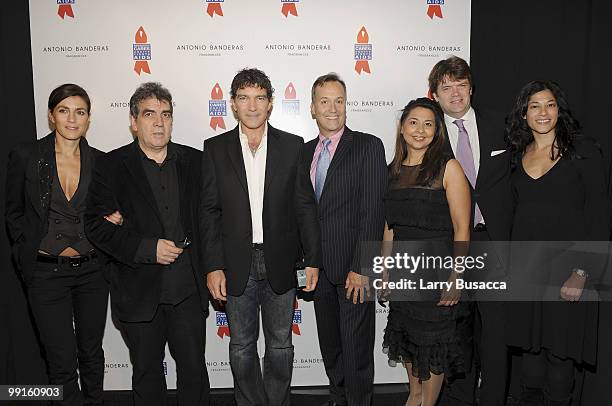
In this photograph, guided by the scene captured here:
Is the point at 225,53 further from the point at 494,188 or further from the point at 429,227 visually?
the point at 494,188

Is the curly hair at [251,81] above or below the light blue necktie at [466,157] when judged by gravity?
above

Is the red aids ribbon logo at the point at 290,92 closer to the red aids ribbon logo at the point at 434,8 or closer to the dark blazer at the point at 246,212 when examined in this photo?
the dark blazer at the point at 246,212

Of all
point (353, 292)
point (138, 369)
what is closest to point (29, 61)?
point (138, 369)

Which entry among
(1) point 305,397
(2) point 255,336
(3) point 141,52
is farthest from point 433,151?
(3) point 141,52

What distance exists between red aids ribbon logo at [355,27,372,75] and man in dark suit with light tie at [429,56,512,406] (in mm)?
636

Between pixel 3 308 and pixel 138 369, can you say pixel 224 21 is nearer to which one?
pixel 138 369

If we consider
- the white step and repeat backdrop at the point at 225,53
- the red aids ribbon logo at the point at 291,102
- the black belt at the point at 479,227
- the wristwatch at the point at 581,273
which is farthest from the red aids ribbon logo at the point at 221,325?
the wristwatch at the point at 581,273

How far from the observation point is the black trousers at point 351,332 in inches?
108

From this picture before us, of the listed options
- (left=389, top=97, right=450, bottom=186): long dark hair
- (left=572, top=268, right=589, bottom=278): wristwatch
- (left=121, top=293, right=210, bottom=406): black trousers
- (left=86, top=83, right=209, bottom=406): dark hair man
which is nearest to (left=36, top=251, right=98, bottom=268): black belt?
(left=86, top=83, right=209, bottom=406): dark hair man

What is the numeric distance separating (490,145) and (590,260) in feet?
2.75

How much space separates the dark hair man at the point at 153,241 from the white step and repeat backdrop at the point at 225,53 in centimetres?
102

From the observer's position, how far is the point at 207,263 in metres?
2.54

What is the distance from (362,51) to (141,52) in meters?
1.59

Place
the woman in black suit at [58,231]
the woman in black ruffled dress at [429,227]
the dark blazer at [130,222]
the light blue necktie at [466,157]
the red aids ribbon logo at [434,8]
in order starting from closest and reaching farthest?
the dark blazer at [130,222] → the woman in black ruffled dress at [429,227] → the woman in black suit at [58,231] → the light blue necktie at [466,157] → the red aids ribbon logo at [434,8]
